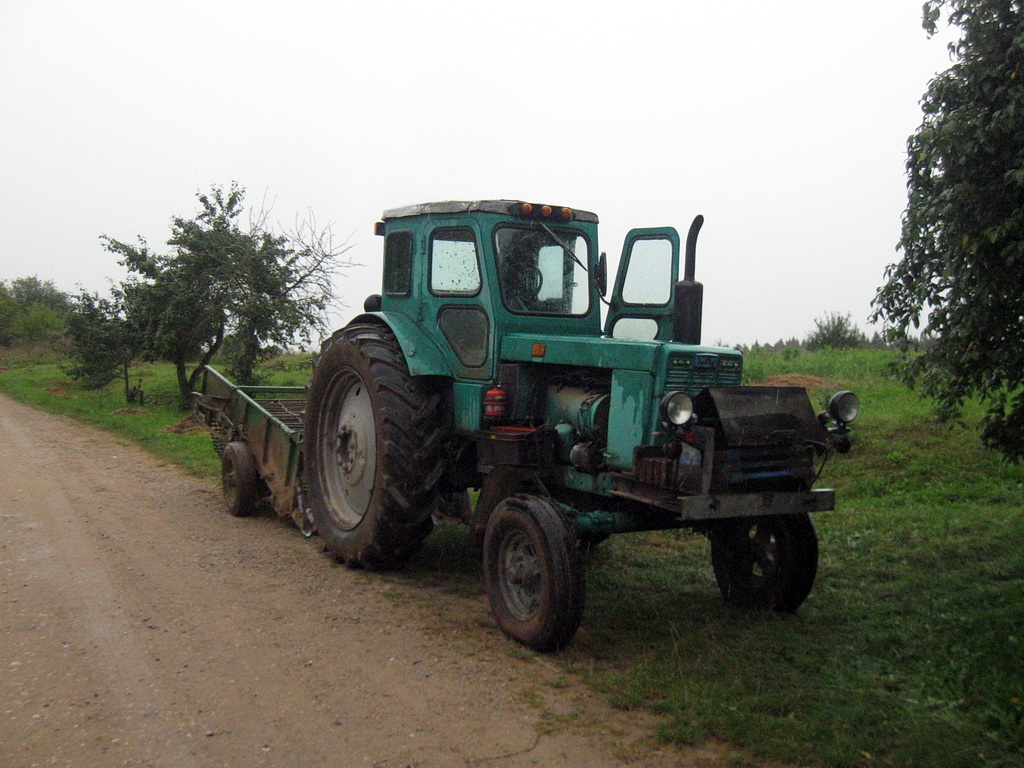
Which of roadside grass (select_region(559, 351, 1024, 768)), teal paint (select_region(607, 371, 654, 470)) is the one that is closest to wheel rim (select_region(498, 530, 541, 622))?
roadside grass (select_region(559, 351, 1024, 768))

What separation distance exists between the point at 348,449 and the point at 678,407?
3432mm

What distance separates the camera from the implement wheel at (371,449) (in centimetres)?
655

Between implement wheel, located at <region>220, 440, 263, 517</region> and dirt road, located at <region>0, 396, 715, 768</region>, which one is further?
implement wheel, located at <region>220, 440, 263, 517</region>

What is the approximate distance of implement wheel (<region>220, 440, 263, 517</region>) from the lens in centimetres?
909

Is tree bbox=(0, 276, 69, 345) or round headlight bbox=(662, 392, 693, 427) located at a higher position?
tree bbox=(0, 276, 69, 345)

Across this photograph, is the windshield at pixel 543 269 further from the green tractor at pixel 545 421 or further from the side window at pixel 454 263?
the side window at pixel 454 263

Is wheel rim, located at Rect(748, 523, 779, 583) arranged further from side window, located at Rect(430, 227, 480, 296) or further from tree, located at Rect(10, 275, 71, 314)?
tree, located at Rect(10, 275, 71, 314)

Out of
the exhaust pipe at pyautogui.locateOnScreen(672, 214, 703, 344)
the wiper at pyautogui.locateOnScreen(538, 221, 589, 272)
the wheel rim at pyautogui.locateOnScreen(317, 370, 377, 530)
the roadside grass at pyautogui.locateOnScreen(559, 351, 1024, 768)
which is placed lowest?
the roadside grass at pyautogui.locateOnScreen(559, 351, 1024, 768)

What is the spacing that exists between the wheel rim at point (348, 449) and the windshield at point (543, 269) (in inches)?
58.7

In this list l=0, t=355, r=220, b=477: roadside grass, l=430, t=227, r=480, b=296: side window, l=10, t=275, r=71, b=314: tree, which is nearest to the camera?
l=430, t=227, r=480, b=296: side window

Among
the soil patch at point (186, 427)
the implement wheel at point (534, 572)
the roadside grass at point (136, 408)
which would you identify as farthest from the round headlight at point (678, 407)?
the soil patch at point (186, 427)

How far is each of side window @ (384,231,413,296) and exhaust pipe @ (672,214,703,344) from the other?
213cm

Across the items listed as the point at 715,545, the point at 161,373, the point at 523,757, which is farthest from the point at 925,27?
the point at 161,373

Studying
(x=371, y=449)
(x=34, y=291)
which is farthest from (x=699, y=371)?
(x=34, y=291)
